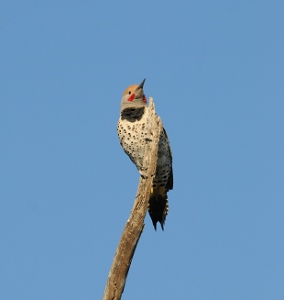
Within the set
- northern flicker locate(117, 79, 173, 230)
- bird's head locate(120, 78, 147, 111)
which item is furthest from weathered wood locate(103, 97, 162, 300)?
bird's head locate(120, 78, 147, 111)

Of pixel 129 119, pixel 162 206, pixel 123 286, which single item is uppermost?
pixel 129 119

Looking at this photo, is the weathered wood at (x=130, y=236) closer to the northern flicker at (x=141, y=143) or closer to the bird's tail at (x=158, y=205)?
the northern flicker at (x=141, y=143)

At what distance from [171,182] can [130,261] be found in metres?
3.98

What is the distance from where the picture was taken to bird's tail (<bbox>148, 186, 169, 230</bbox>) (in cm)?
1198

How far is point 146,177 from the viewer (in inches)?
370

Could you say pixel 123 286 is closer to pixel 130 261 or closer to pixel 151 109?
pixel 130 261

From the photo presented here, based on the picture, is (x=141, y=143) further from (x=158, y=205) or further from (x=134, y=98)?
(x=158, y=205)

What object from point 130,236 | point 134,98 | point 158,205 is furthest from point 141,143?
point 130,236

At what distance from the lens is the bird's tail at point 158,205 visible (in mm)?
11977

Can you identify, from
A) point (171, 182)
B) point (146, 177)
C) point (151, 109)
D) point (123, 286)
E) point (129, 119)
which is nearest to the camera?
point (123, 286)

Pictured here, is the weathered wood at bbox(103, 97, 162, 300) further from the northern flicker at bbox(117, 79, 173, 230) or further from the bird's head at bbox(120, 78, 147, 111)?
the bird's head at bbox(120, 78, 147, 111)

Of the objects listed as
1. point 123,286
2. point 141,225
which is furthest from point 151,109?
point 123,286

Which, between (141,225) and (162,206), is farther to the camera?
(162,206)

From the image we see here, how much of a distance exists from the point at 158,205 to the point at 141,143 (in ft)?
4.05
